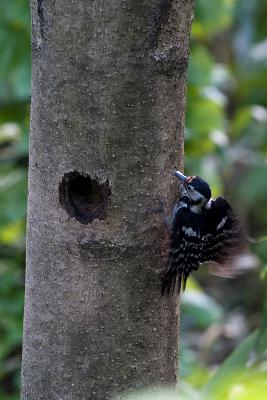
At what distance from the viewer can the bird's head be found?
230 centimetres

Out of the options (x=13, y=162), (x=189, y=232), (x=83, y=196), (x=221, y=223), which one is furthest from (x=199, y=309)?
(x=83, y=196)

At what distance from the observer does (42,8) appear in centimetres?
194

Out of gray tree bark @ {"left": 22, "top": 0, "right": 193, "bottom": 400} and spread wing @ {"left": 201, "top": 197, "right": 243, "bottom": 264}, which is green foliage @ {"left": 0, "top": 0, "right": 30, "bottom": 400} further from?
gray tree bark @ {"left": 22, "top": 0, "right": 193, "bottom": 400}

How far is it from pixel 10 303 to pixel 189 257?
181cm

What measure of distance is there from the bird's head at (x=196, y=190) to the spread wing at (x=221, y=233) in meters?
0.05

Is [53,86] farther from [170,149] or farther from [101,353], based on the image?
[101,353]

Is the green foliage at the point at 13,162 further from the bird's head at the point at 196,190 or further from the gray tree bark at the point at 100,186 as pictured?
the gray tree bark at the point at 100,186

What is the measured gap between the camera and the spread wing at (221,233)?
8.08ft

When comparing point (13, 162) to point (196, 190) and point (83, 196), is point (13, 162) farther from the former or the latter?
point (83, 196)

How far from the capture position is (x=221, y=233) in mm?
2488

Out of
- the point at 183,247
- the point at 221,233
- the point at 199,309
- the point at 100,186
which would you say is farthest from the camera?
the point at 199,309

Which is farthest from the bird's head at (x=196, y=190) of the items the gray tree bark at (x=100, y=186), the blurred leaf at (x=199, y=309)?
the blurred leaf at (x=199, y=309)

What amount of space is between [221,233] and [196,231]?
10 cm

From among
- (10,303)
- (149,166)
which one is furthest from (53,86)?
(10,303)
